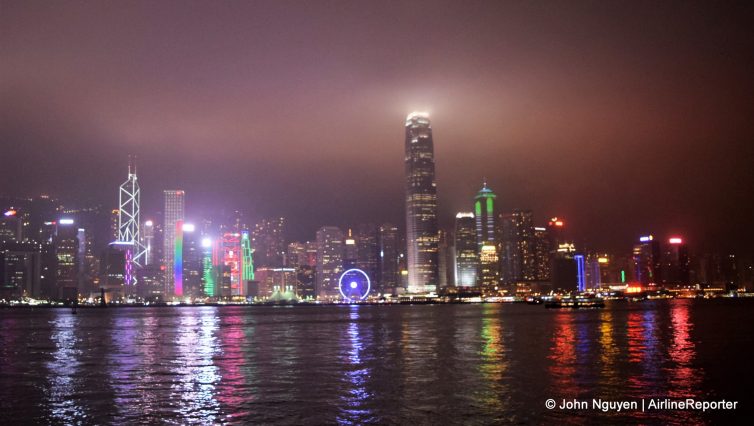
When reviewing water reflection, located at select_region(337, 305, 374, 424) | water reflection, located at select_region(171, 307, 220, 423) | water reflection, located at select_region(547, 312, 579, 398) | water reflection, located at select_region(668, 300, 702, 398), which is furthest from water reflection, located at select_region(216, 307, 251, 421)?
water reflection, located at select_region(668, 300, 702, 398)

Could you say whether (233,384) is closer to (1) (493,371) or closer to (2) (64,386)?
(2) (64,386)

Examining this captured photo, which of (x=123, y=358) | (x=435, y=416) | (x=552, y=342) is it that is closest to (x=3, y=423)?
(x=435, y=416)

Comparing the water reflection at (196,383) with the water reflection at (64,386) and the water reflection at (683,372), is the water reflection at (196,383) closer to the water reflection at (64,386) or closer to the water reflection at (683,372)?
the water reflection at (64,386)

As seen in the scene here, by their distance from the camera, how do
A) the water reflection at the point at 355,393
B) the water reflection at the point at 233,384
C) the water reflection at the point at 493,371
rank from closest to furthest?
the water reflection at the point at 355,393 → the water reflection at the point at 233,384 → the water reflection at the point at 493,371

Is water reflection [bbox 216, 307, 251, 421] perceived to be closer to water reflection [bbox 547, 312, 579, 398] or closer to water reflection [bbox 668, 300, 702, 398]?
water reflection [bbox 547, 312, 579, 398]

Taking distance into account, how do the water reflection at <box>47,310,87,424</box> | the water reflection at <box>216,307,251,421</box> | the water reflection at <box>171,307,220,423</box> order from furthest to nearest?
the water reflection at <box>216,307,251,421</box>, the water reflection at <box>47,310,87,424</box>, the water reflection at <box>171,307,220,423</box>

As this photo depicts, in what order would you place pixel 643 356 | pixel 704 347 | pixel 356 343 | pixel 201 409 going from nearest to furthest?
pixel 201 409 → pixel 643 356 → pixel 704 347 → pixel 356 343

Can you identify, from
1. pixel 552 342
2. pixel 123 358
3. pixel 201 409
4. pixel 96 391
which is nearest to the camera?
pixel 201 409

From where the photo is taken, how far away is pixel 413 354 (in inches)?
2206

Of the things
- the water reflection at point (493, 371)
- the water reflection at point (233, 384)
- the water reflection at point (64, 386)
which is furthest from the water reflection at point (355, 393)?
the water reflection at point (64, 386)

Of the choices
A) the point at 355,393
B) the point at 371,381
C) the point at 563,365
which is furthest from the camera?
the point at 563,365

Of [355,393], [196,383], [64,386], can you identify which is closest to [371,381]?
[355,393]

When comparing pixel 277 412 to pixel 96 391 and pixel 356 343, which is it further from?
pixel 356 343

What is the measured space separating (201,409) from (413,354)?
2714 cm
